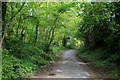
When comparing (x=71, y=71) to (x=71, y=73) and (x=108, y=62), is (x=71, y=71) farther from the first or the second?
(x=108, y=62)

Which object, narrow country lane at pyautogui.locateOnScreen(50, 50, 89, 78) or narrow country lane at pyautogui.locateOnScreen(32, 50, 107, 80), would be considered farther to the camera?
narrow country lane at pyautogui.locateOnScreen(50, 50, 89, 78)

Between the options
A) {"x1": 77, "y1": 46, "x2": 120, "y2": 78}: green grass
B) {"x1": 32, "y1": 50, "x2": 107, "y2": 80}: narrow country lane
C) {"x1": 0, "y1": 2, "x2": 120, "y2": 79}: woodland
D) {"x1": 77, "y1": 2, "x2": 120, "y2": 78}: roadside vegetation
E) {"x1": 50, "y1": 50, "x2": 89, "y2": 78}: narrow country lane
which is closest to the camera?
{"x1": 0, "y1": 2, "x2": 120, "y2": 79}: woodland

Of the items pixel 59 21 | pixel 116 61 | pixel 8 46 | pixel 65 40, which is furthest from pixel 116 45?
pixel 65 40

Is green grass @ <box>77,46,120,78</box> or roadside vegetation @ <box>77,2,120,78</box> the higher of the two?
roadside vegetation @ <box>77,2,120,78</box>

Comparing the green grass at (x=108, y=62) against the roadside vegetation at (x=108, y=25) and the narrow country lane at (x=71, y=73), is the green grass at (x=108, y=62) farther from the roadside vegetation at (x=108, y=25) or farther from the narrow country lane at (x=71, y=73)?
the narrow country lane at (x=71, y=73)

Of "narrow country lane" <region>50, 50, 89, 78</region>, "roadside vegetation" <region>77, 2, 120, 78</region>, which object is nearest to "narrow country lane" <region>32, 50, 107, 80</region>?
"narrow country lane" <region>50, 50, 89, 78</region>

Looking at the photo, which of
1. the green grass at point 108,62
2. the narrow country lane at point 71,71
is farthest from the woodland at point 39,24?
the narrow country lane at point 71,71

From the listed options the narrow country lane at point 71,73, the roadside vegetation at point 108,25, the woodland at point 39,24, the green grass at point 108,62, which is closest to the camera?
the woodland at point 39,24

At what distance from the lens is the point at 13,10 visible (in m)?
8.37

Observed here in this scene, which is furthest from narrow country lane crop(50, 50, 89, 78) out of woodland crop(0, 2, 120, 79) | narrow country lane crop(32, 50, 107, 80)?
woodland crop(0, 2, 120, 79)

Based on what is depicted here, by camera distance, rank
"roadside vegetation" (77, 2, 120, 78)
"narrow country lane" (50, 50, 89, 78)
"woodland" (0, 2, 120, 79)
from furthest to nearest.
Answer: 1. "roadside vegetation" (77, 2, 120, 78)
2. "narrow country lane" (50, 50, 89, 78)
3. "woodland" (0, 2, 120, 79)

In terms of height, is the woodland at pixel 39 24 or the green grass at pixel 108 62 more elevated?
the woodland at pixel 39 24

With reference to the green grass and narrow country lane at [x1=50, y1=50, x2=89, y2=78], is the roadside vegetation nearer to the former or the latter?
the green grass

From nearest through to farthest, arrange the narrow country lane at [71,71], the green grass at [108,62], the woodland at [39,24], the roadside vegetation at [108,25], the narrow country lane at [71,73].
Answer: the woodland at [39,24] < the narrow country lane at [71,73] < the narrow country lane at [71,71] < the green grass at [108,62] < the roadside vegetation at [108,25]
